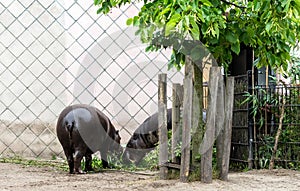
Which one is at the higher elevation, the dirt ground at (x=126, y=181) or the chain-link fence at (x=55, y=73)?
the chain-link fence at (x=55, y=73)

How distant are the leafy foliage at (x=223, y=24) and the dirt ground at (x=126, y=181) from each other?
1.06m

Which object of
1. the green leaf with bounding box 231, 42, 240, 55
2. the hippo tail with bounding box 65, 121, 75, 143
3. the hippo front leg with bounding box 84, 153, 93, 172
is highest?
the green leaf with bounding box 231, 42, 240, 55

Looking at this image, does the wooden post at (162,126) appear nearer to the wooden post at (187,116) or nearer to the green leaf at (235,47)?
the wooden post at (187,116)

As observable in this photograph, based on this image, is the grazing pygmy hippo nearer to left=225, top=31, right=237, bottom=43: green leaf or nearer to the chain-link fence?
the chain-link fence

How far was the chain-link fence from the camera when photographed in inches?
292

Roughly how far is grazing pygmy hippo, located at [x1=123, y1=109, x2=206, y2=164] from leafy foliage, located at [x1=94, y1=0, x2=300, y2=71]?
1.80 meters

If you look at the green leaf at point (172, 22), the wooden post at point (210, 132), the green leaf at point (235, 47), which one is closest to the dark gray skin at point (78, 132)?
the wooden post at point (210, 132)

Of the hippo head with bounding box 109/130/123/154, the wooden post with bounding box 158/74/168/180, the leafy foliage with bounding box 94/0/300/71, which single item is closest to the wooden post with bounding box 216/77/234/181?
the leafy foliage with bounding box 94/0/300/71

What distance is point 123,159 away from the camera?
6.57 metres

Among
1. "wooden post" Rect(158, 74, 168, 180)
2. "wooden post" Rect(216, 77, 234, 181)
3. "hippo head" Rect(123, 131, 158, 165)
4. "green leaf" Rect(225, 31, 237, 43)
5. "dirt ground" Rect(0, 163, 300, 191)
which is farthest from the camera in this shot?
"hippo head" Rect(123, 131, 158, 165)

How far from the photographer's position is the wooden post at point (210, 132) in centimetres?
461

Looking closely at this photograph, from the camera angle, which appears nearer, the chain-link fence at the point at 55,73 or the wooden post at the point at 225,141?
the wooden post at the point at 225,141

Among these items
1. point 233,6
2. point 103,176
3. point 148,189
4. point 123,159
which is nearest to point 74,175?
point 103,176

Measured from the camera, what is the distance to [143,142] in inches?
260
